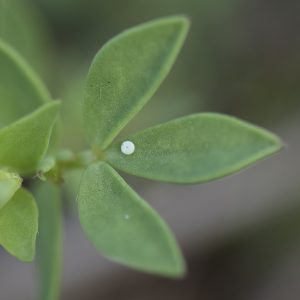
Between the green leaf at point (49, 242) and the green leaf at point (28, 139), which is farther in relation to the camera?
the green leaf at point (49, 242)

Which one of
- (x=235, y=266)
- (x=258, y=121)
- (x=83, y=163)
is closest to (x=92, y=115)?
(x=83, y=163)

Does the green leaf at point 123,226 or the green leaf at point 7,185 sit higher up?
the green leaf at point 7,185

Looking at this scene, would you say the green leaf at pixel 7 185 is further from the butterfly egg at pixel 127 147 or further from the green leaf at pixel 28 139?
the butterfly egg at pixel 127 147

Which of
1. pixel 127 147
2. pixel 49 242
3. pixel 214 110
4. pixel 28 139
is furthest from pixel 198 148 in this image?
pixel 214 110

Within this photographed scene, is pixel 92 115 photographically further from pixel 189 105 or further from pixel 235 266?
pixel 235 266

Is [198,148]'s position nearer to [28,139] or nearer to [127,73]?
[127,73]

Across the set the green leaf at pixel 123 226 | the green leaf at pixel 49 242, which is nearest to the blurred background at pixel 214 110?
the green leaf at pixel 49 242
